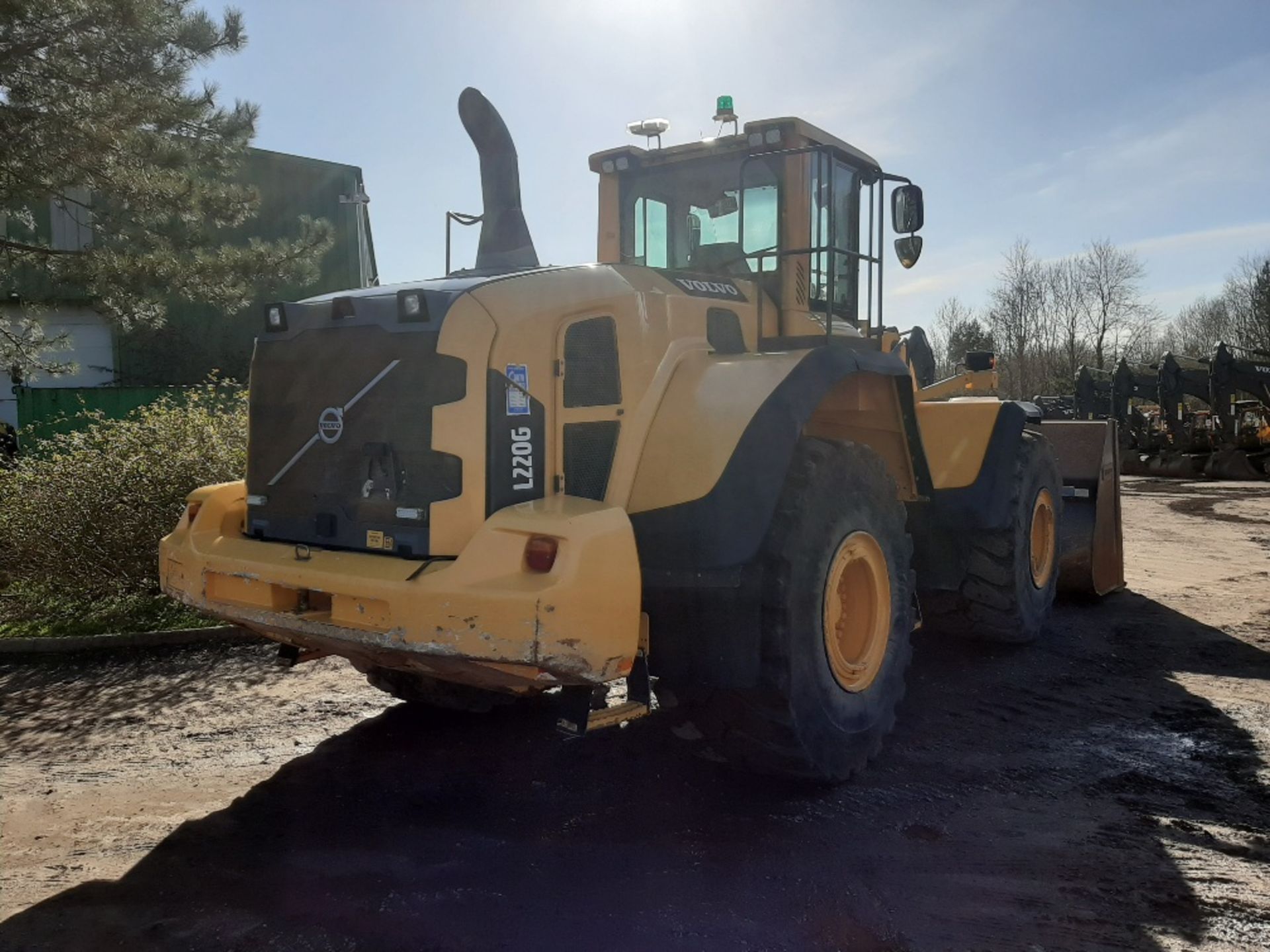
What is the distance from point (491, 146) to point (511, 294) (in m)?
1.57

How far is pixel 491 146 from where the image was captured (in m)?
5.09

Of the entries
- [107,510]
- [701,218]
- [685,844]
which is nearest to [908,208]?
[701,218]

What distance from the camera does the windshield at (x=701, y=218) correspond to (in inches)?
204

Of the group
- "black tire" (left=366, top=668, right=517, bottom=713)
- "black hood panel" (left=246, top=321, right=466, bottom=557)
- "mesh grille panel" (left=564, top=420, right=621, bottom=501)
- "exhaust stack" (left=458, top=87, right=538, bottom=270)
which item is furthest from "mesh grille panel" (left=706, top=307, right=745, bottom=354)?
"black tire" (left=366, top=668, right=517, bottom=713)

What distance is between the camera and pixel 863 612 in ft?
15.2

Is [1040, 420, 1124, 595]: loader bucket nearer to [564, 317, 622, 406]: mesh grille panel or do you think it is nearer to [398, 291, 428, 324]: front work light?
[564, 317, 622, 406]: mesh grille panel

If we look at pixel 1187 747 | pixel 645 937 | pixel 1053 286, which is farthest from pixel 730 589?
pixel 1053 286

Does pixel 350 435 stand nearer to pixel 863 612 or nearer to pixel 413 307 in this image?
pixel 413 307

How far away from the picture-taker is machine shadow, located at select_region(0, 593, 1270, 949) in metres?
3.10

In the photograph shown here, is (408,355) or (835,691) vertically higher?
(408,355)

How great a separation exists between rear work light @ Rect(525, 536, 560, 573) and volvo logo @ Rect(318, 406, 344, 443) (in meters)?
1.03

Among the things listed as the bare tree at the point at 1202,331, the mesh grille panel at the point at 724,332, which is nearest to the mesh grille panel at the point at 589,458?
the mesh grille panel at the point at 724,332

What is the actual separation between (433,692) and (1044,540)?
4.50 m

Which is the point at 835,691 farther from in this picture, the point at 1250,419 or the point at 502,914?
the point at 1250,419
